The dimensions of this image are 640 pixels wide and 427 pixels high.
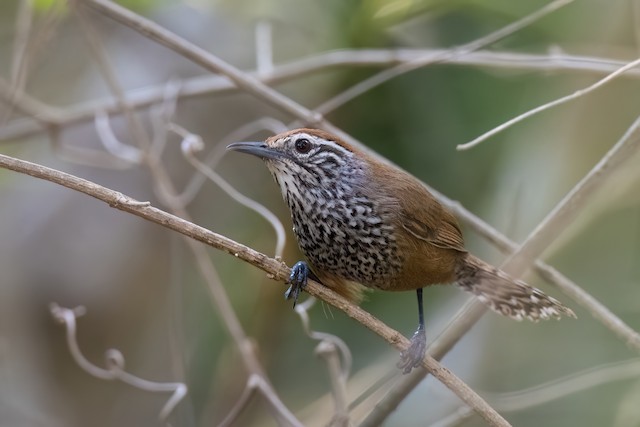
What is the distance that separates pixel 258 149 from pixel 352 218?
0.43m

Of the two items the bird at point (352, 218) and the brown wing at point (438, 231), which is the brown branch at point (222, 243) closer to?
the bird at point (352, 218)

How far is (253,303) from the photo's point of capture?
488 cm

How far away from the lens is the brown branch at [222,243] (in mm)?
2264

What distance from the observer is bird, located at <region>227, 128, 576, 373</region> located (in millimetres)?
3102

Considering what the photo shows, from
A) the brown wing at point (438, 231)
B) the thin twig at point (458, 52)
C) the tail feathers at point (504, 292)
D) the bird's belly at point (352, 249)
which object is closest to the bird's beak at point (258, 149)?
the bird's belly at point (352, 249)

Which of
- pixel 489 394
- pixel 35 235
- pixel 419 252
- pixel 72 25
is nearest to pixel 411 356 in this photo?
A: pixel 419 252

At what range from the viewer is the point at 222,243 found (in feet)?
7.76

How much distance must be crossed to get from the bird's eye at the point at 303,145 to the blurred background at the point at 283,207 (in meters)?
0.98

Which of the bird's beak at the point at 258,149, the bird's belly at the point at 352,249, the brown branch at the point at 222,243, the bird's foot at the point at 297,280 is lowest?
the brown branch at the point at 222,243

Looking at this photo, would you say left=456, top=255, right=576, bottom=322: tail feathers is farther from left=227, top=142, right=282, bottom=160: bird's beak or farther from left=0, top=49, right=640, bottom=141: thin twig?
left=227, top=142, right=282, bottom=160: bird's beak

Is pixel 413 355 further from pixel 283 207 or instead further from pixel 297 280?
pixel 283 207

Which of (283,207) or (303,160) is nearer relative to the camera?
(303,160)

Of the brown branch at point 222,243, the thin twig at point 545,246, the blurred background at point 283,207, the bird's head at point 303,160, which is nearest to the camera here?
the brown branch at point 222,243

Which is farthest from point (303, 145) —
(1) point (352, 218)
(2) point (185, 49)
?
(2) point (185, 49)
